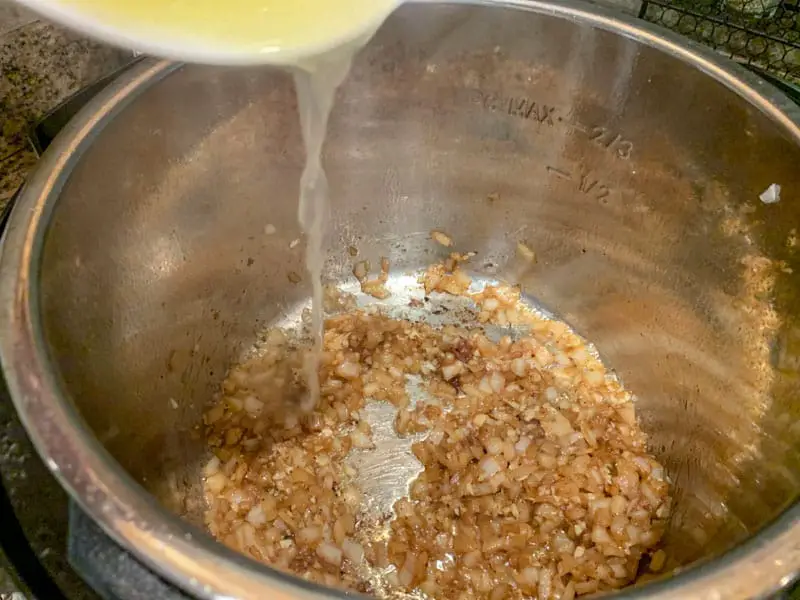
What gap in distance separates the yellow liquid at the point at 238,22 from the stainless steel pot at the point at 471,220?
0.17 meters

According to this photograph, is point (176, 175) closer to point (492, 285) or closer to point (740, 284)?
point (492, 285)

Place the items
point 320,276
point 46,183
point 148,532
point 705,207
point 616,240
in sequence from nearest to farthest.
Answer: point 148,532, point 46,183, point 705,207, point 616,240, point 320,276

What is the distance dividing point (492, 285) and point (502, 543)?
0.43m

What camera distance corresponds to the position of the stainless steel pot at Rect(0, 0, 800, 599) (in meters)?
0.77

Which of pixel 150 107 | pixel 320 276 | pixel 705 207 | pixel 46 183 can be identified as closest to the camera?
pixel 46 183

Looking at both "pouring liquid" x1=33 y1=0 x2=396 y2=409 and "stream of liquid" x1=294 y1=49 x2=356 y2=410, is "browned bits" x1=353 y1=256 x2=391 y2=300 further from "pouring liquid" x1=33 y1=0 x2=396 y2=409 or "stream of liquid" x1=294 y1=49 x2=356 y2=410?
"pouring liquid" x1=33 y1=0 x2=396 y2=409

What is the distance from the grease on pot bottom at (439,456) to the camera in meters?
0.93

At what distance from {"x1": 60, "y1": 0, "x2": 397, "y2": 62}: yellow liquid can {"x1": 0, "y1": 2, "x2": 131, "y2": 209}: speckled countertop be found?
0.29 meters

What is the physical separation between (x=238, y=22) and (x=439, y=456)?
0.61 m

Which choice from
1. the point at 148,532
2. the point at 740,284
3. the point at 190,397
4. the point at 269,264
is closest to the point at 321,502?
the point at 190,397

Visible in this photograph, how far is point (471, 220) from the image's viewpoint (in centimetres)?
118

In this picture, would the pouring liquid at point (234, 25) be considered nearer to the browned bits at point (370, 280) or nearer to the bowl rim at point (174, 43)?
the bowl rim at point (174, 43)

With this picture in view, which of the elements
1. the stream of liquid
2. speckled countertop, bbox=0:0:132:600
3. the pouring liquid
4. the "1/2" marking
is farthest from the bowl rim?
the "1/2" marking

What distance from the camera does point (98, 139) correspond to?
0.78 meters
